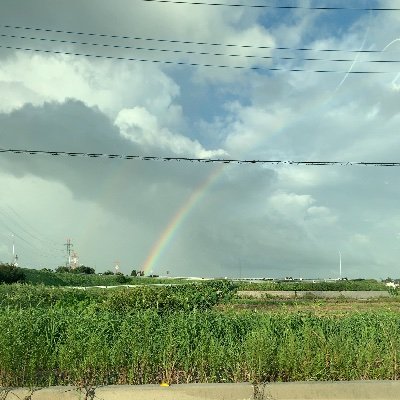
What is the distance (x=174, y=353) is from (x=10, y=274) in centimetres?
4631

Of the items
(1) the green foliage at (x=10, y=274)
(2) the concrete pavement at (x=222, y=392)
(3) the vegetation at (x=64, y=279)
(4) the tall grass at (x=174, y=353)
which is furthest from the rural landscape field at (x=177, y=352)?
(3) the vegetation at (x=64, y=279)

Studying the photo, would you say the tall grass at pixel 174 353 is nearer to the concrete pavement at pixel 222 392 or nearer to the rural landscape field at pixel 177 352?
the rural landscape field at pixel 177 352

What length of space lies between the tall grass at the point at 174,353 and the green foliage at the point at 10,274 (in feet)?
145

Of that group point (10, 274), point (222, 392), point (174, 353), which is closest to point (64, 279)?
point (10, 274)

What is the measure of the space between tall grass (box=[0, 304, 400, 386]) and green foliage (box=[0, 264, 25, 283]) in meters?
44.2

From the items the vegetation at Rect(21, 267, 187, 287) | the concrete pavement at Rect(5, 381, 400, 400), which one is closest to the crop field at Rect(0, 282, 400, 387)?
the concrete pavement at Rect(5, 381, 400, 400)

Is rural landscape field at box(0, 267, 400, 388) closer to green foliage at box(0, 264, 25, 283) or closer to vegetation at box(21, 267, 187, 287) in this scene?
green foliage at box(0, 264, 25, 283)

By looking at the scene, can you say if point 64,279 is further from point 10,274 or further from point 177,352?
point 177,352

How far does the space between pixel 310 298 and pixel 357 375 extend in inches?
1266

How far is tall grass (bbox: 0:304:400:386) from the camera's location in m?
7.65

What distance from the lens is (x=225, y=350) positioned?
7.93 meters

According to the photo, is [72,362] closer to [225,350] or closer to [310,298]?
[225,350]

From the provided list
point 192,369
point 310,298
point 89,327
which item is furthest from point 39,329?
point 310,298

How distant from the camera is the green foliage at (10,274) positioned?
50281 mm
